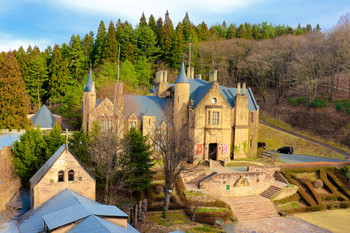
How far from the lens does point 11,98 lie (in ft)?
129

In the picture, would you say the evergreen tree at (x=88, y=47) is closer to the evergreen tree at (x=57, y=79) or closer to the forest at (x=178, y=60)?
the forest at (x=178, y=60)

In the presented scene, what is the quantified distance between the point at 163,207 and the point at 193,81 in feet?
76.9

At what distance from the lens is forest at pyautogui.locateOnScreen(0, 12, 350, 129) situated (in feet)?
216

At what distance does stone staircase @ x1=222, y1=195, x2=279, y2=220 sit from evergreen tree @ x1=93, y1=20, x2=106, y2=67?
56526 mm

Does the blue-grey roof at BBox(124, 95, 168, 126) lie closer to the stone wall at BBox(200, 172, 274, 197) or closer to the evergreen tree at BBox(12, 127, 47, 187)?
the stone wall at BBox(200, 172, 274, 197)

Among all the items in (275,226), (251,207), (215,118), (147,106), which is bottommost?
(275,226)

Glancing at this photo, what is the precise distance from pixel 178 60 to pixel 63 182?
2270 inches

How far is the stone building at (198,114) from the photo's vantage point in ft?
133

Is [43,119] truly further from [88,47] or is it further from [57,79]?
[88,47]

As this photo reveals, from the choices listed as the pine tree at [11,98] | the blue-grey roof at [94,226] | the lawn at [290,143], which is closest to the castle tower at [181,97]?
the pine tree at [11,98]

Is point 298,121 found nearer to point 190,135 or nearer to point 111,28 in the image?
point 190,135

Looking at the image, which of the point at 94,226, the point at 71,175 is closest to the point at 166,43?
the point at 71,175

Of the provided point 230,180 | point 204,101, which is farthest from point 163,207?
point 204,101

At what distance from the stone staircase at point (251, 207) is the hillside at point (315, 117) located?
29428mm
